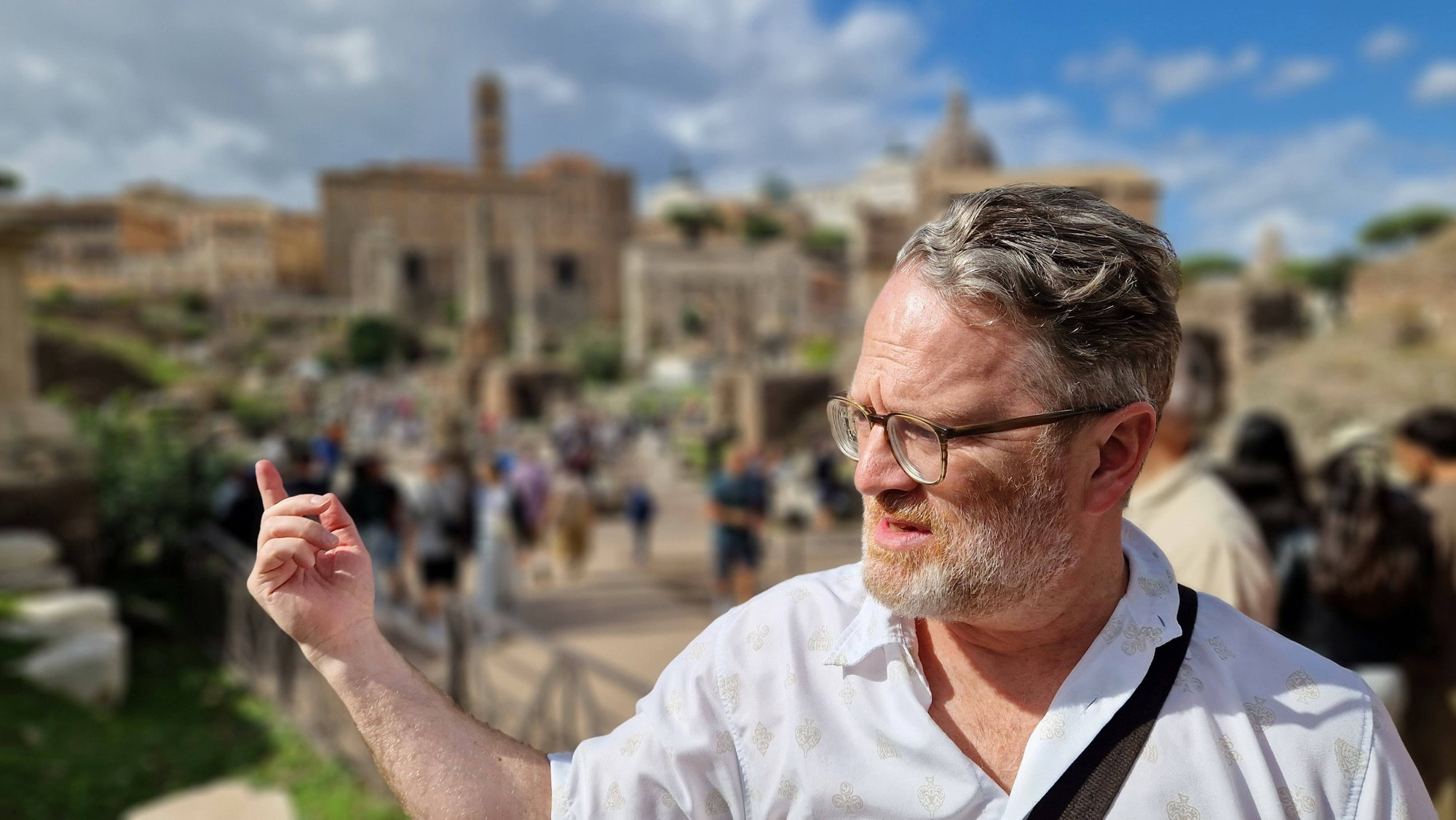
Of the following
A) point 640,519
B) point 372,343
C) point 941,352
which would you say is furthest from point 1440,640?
point 372,343

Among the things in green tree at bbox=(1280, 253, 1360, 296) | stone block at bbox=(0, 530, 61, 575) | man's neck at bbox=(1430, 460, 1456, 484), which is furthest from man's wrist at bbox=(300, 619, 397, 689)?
green tree at bbox=(1280, 253, 1360, 296)

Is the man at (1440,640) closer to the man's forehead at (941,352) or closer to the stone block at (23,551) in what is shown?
the man's forehead at (941,352)

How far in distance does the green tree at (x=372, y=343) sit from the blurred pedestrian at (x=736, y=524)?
41.9 m

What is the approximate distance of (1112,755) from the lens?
1090 mm

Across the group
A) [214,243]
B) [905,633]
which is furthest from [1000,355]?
[214,243]

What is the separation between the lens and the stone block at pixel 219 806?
4062mm

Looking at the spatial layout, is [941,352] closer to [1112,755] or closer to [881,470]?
[881,470]

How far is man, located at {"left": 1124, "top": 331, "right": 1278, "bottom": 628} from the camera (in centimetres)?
199

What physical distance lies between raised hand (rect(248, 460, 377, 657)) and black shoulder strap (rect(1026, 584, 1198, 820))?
2.71 feet

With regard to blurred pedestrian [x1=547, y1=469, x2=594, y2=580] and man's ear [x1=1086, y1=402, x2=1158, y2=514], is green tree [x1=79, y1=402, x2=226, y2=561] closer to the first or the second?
blurred pedestrian [x1=547, y1=469, x2=594, y2=580]

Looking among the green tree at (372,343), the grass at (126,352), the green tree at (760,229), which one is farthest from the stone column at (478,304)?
the green tree at (760,229)

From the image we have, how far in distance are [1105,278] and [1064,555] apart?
13.4 inches

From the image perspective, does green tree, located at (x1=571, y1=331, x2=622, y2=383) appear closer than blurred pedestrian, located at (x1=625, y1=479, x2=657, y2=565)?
No

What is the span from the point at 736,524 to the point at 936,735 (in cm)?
665
